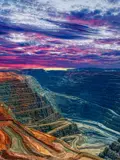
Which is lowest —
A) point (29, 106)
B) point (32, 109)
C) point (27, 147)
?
point (32, 109)

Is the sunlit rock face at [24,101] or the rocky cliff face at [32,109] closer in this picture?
the rocky cliff face at [32,109]

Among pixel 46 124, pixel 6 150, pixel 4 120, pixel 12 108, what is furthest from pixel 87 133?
pixel 6 150

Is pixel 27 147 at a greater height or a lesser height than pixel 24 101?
lesser

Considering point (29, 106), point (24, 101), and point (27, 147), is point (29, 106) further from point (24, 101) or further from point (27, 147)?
point (27, 147)

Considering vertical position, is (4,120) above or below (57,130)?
above

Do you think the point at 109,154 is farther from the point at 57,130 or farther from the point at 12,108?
the point at 12,108

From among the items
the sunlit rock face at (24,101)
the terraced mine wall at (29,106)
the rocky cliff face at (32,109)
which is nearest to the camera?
the rocky cliff face at (32,109)

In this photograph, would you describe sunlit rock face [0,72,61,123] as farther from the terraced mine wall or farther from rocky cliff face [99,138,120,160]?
rocky cliff face [99,138,120,160]

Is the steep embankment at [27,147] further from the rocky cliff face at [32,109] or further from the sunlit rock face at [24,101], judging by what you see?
the sunlit rock face at [24,101]

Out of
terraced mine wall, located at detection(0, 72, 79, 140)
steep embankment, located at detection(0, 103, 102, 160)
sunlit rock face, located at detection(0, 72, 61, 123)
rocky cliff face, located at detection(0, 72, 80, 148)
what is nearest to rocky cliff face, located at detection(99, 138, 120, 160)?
steep embankment, located at detection(0, 103, 102, 160)

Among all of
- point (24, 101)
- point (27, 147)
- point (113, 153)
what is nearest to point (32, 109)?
point (24, 101)

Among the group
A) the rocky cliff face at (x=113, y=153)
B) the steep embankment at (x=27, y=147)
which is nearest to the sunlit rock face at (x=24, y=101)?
the steep embankment at (x=27, y=147)
